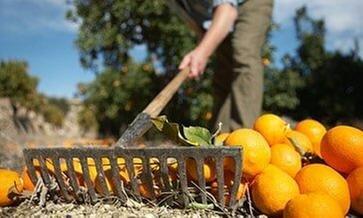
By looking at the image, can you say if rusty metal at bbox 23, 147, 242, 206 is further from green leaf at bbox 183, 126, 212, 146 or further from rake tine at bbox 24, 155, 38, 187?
green leaf at bbox 183, 126, 212, 146

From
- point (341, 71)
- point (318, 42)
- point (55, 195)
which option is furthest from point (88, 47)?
point (318, 42)

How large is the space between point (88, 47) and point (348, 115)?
827cm

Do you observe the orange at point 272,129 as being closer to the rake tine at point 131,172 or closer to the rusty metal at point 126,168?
the rusty metal at point 126,168

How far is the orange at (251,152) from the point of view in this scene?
147cm

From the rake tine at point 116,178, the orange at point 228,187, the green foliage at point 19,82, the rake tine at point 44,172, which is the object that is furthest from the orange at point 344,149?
the green foliage at point 19,82

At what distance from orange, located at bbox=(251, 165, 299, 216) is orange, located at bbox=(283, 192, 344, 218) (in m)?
0.04

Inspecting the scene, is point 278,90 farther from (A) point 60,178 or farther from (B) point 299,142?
(A) point 60,178

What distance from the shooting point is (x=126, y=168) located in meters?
1.52

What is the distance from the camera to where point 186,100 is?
29.1 feet

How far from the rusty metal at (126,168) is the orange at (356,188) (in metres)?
0.37

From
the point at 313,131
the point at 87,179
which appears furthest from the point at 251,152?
the point at 313,131

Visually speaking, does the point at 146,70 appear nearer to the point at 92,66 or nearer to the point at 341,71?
the point at 92,66

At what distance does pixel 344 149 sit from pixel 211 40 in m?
1.42

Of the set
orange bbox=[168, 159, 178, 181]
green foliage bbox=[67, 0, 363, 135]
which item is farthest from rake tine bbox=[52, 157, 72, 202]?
green foliage bbox=[67, 0, 363, 135]
